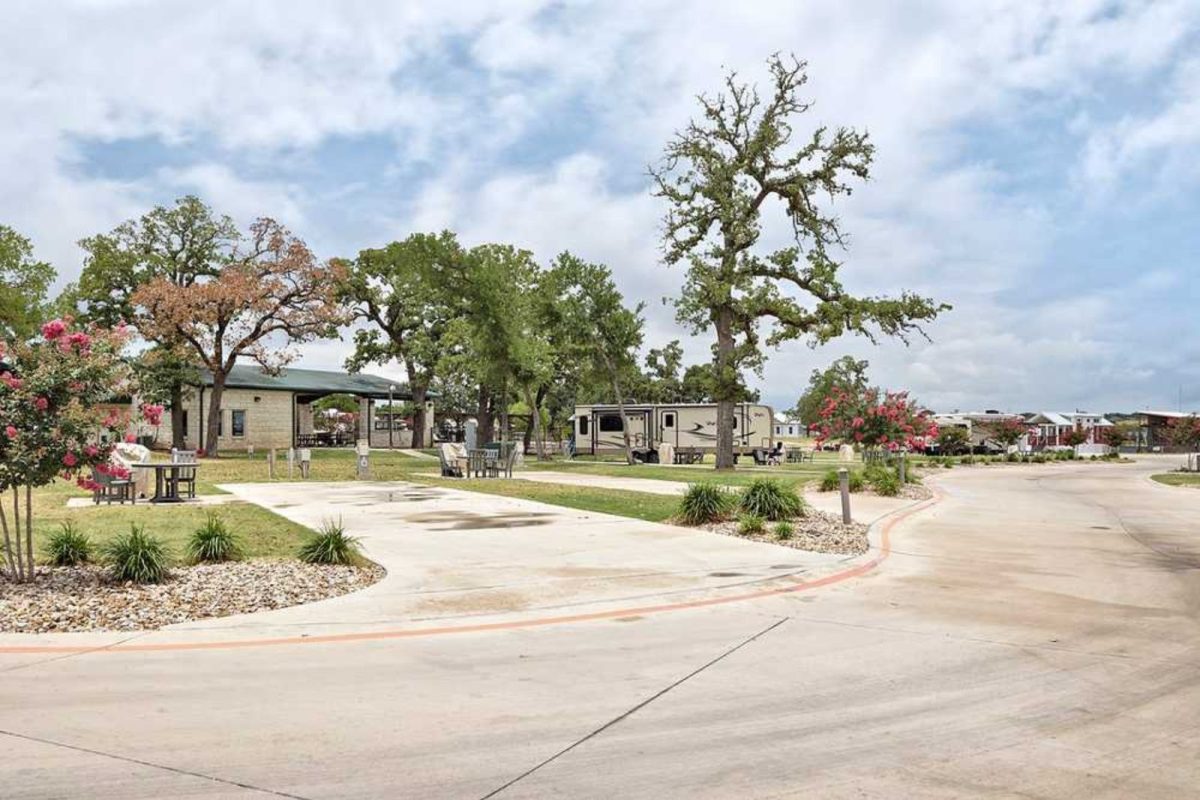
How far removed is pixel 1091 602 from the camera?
351 inches

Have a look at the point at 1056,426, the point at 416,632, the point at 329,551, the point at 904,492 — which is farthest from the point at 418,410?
the point at 1056,426

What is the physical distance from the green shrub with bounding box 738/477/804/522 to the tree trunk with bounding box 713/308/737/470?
18.3 metres

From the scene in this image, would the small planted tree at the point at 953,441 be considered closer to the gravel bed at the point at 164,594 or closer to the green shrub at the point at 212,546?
the green shrub at the point at 212,546

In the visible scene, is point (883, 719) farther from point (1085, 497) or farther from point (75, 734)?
point (1085, 497)

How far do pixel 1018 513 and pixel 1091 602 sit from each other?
11.4 metres

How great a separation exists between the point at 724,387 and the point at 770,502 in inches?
760

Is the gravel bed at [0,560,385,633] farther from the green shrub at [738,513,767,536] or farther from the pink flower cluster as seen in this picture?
the green shrub at [738,513,767,536]

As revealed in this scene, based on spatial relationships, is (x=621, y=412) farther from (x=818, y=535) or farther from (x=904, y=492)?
(x=818, y=535)

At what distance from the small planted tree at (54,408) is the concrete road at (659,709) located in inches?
80.2

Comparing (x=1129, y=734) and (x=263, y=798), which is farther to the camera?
(x=1129, y=734)

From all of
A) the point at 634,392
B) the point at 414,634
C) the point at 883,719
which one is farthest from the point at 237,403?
the point at 883,719

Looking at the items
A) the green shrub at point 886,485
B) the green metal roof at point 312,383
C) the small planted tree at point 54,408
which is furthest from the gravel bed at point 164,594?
the green metal roof at point 312,383

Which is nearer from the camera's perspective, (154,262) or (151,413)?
(151,413)

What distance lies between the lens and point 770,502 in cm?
1505
